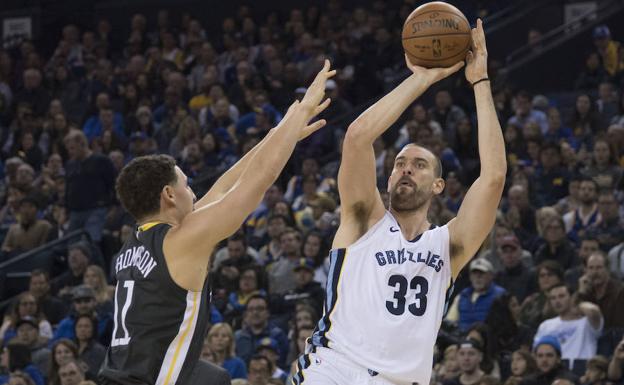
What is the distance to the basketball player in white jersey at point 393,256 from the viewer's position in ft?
20.1

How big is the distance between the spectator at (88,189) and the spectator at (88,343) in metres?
Result: 3.24

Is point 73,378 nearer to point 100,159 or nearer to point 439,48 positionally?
point 100,159

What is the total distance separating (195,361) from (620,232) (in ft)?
25.3

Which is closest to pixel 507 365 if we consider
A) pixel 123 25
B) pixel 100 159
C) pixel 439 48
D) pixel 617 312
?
pixel 617 312

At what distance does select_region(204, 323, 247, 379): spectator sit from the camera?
1136 cm

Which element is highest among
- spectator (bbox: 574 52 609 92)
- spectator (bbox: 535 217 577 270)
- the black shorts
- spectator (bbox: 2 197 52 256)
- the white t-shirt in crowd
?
spectator (bbox: 574 52 609 92)

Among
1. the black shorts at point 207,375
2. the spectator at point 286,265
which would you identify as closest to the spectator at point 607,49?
the spectator at point 286,265

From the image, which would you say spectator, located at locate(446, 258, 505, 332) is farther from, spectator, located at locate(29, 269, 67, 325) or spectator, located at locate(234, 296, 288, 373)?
spectator, located at locate(29, 269, 67, 325)

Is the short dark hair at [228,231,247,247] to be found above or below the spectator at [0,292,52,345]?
above

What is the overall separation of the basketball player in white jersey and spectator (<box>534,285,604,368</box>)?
4.70 metres

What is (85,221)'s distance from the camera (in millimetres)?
16250

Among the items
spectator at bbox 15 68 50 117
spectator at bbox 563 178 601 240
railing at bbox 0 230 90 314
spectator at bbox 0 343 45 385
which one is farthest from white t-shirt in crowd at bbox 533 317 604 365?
spectator at bbox 15 68 50 117

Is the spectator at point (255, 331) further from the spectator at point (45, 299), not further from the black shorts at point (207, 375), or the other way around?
the black shorts at point (207, 375)

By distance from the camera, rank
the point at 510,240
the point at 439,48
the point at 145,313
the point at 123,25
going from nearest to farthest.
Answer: the point at 145,313 < the point at 439,48 < the point at 510,240 < the point at 123,25
